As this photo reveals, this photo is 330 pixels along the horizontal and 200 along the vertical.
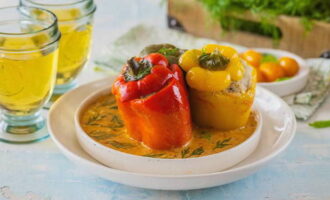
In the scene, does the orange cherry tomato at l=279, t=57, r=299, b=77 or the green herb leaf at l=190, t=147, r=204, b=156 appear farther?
the orange cherry tomato at l=279, t=57, r=299, b=77

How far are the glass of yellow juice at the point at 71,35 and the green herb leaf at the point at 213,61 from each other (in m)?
0.67

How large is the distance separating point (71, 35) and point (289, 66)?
94cm

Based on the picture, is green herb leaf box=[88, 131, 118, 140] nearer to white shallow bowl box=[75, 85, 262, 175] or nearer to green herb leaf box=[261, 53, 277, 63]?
white shallow bowl box=[75, 85, 262, 175]

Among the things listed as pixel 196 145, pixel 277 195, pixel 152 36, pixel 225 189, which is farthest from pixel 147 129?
pixel 152 36

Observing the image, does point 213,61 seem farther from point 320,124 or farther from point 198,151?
point 320,124

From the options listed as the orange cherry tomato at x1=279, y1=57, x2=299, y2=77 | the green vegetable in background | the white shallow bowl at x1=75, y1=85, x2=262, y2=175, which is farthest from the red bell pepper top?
A: the green vegetable in background

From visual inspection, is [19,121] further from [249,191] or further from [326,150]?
[326,150]

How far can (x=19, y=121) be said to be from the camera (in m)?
2.16

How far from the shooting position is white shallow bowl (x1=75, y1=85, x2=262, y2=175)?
175 cm

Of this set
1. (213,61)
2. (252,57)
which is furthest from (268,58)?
(213,61)

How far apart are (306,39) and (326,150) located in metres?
0.98

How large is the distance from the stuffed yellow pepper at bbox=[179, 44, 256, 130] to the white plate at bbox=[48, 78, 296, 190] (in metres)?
0.13

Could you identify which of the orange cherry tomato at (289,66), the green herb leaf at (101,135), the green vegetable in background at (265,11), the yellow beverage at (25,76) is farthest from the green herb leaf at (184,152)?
the green vegetable in background at (265,11)

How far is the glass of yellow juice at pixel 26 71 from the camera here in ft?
6.55
